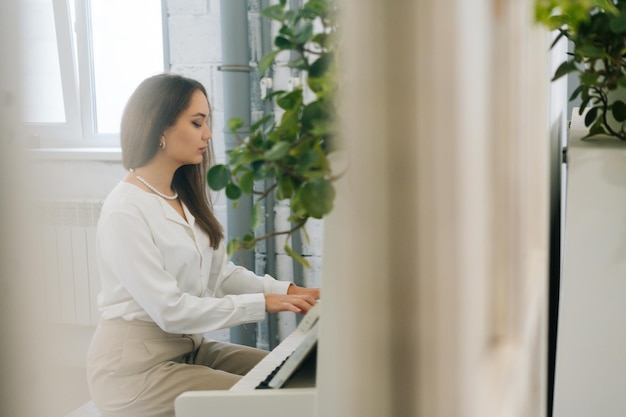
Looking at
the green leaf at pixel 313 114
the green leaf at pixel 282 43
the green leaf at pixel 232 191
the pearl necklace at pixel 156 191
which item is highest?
the green leaf at pixel 282 43

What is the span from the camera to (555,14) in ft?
1.88

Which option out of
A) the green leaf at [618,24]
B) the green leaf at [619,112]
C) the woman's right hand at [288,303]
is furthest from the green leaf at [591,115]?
the woman's right hand at [288,303]

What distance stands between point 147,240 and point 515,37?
323mm

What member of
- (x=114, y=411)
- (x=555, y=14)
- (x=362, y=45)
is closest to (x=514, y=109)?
(x=362, y=45)

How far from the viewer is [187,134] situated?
572mm

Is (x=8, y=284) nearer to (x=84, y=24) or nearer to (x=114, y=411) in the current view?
(x=84, y=24)

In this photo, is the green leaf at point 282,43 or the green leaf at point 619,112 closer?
the green leaf at point 282,43

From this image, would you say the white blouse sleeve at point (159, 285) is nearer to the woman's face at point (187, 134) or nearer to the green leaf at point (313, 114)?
the woman's face at point (187, 134)

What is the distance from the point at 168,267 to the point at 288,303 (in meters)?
0.13

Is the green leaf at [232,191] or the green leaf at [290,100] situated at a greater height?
the green leaf at [290,100]

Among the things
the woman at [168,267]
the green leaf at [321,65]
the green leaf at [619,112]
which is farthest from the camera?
the green leaf at [619,112]

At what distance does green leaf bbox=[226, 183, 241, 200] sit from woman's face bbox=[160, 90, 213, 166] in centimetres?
14

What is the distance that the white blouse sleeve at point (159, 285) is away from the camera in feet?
1.57

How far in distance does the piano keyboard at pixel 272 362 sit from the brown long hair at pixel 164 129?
97 mm
